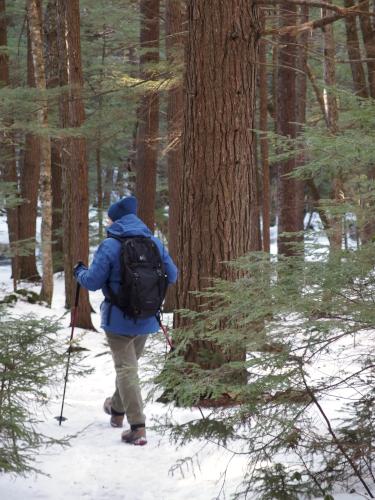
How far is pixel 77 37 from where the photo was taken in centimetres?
1164

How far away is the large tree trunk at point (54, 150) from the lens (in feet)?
54.0

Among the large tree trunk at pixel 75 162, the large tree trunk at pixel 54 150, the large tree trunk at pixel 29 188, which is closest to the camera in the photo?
the large tree trunk at pixel 75 162

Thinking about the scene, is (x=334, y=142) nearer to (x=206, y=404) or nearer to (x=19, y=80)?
(x=206, y=404)

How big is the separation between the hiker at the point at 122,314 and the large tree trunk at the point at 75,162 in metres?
6.13

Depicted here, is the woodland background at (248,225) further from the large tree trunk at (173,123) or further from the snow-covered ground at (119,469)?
the snow-covered ground at (119,469)

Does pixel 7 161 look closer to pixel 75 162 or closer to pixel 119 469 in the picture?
pixel 75 162

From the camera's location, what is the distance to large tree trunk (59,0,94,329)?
11633mm

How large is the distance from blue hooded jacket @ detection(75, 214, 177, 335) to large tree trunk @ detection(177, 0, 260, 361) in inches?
22.6

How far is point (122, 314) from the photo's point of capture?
18.2 ft

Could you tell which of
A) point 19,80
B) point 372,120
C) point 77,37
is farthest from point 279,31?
point 19,80

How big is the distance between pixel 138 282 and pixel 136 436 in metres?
1.29

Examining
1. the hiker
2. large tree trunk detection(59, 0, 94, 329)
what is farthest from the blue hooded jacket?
large tree trunk detection(59, 0, 94, 329)

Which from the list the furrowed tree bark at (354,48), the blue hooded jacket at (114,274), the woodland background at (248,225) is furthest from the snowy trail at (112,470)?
the furrowed tree bark at (354,48)

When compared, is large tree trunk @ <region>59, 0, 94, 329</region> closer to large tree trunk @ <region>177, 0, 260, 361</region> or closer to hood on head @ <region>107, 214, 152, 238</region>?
large tree trunk @ <region>177, 0, 260, 361</region>
